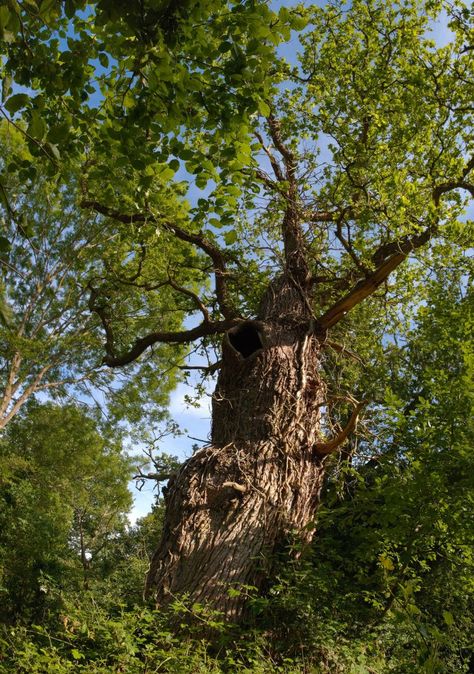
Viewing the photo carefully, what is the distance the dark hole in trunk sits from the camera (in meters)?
7.09

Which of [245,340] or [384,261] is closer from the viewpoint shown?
[384,261]

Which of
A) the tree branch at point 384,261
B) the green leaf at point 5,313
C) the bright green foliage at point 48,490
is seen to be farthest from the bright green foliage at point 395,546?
the bright green foliage at point 48,490

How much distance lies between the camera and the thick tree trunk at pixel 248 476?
4750 mm

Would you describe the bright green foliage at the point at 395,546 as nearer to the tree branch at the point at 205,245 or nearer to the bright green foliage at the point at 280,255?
the bright green foliage at the point at 280,255

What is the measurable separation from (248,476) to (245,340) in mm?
2324

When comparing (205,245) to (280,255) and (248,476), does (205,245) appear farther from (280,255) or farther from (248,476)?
(248,476)

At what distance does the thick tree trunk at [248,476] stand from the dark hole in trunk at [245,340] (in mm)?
14

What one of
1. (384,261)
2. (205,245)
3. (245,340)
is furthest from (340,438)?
(205,245)

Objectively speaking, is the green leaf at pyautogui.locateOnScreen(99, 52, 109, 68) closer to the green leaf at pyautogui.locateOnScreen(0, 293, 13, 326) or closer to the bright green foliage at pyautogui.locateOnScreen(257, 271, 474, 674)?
the green leaf at pyautogui.locateOnScreen(0, 293, 13, 326)

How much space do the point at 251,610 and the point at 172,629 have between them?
2.24ft

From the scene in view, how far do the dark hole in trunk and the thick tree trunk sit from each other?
0.01 meters

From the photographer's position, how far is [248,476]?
5.34 m

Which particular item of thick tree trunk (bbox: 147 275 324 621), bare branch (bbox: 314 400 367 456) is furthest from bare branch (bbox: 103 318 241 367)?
bare branch (bbox: 314 400 367 456)

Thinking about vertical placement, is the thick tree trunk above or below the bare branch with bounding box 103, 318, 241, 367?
below
